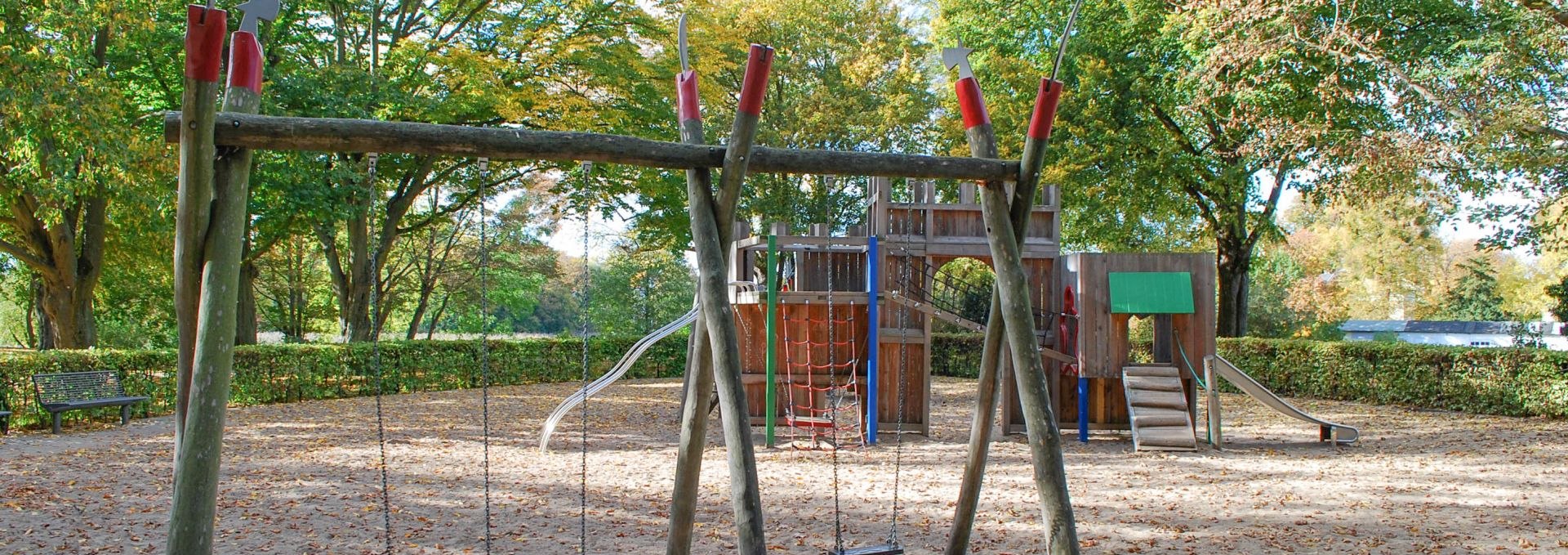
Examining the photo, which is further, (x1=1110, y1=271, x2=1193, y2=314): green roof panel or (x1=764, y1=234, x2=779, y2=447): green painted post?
(x1=1110, y1=271, x2=1193, y2=314): green roof panel

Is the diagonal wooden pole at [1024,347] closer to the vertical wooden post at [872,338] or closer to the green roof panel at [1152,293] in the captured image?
the vertical wooden post at [872,338]

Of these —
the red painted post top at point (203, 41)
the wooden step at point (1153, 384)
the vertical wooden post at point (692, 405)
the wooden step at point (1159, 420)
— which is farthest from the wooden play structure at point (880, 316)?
the red painted post top at point (203, 41)

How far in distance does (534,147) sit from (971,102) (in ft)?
7.54

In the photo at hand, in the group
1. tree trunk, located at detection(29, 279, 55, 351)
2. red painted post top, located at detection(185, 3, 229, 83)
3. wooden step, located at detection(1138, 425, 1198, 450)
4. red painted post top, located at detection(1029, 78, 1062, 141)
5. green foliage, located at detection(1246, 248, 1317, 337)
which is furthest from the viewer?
green foliage, located at detection(1246, 248, 1317, 337)

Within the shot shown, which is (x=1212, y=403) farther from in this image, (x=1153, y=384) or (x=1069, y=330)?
(x=1069, y=330)

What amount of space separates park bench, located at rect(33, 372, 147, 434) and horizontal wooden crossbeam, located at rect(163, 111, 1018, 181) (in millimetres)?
10219

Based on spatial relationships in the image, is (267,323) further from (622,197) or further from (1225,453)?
(1225,453)

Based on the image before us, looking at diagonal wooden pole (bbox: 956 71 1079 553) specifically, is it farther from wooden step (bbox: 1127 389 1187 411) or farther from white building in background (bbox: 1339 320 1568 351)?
white building in background (bbox: 1339 320 1568 351)

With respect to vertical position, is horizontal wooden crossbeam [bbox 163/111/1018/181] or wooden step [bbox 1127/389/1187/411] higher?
horizontal wooden crossbeam [bbox 163/111/1018/181]

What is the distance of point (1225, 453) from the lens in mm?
11320

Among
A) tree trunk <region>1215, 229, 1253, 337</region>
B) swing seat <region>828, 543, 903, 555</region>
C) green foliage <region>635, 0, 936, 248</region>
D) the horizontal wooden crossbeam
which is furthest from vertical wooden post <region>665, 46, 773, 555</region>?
tree trunk <region>1215, 229, 1253, 337</region>

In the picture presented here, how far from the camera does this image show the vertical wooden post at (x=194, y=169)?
12.8 ft

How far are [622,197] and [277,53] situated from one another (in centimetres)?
748

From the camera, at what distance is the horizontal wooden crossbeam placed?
4.12m
